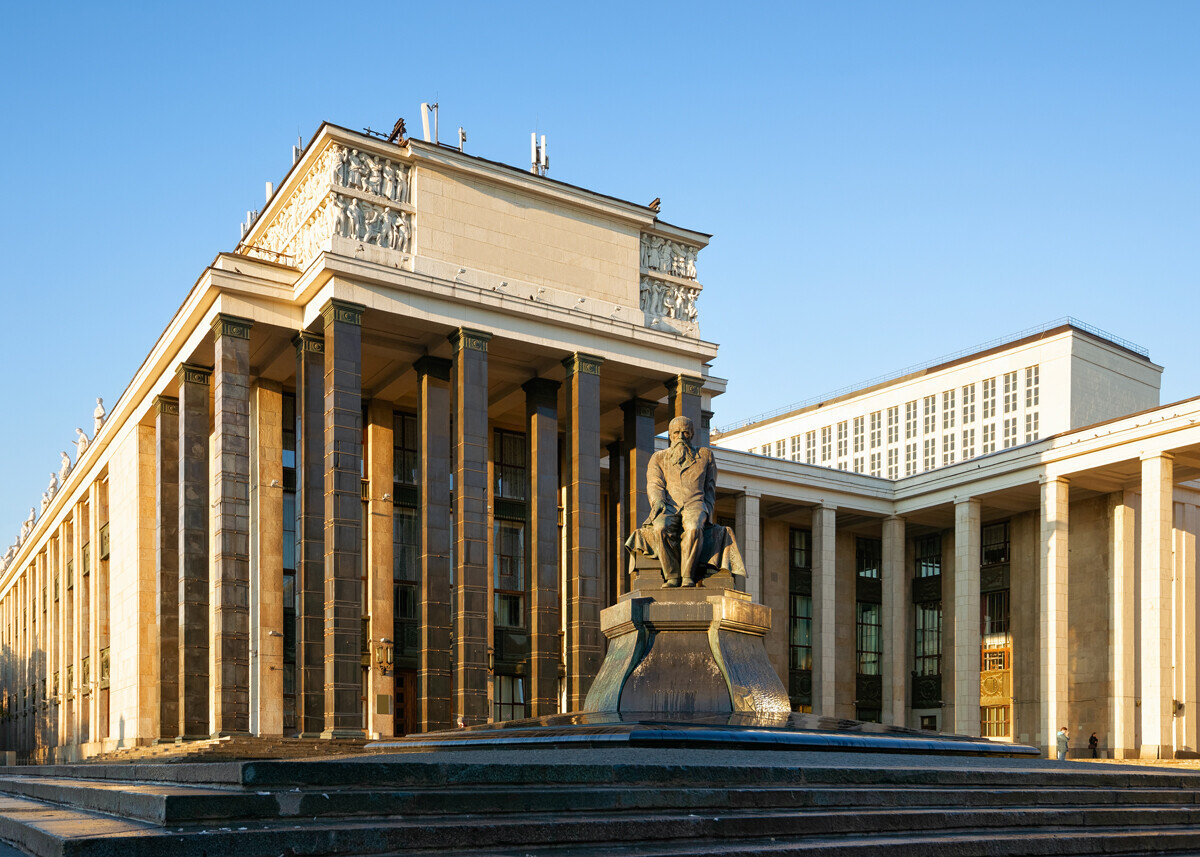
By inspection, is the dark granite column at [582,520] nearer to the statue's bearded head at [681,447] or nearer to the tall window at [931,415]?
the statue's bearded head at [681,447]

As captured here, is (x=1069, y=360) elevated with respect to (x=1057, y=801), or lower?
elevated

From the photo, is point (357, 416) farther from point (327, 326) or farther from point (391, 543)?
point (391, 543)

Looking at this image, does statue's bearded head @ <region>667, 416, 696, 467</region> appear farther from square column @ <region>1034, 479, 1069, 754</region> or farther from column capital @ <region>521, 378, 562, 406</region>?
square column @ <region>1034, 479, 1069, 754</region>

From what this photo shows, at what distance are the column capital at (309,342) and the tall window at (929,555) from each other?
33301mm

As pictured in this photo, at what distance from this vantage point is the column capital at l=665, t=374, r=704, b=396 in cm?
4213

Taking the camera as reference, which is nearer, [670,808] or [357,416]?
[670,808]

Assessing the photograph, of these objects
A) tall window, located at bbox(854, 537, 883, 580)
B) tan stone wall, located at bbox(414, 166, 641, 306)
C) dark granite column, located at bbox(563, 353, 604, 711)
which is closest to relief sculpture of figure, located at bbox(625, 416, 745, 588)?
dark granite column, located at bbox(563, 353, 604, 711)

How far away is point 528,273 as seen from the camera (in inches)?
1576

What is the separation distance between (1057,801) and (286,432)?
3519 cm

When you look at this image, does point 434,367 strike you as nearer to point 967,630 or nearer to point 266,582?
point 266,582

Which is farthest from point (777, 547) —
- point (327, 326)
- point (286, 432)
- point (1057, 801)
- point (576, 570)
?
point (1057, 801)

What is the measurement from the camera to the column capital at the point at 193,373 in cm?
3922

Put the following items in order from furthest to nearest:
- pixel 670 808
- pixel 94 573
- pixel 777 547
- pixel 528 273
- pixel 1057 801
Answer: pixel 777 547
pixel 94 573
pixel 528 273
pixel 1057 801
pixel 670 808

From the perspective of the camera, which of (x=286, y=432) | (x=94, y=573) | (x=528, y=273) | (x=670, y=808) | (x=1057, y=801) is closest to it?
(x=670, y=808)
